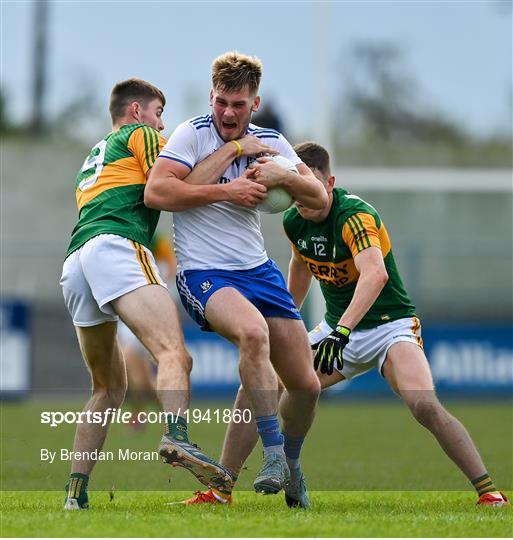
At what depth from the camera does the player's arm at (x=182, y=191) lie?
20.0 feet

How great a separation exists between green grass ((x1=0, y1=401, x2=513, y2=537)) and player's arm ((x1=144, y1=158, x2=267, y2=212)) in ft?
5.32

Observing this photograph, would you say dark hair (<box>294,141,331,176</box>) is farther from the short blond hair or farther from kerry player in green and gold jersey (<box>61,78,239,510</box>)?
kerry player in green and gold jersey (<box>61,78,239,510</box>)

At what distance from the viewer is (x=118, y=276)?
19.9 feet

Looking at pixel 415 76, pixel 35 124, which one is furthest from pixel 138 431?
pixel 35 124

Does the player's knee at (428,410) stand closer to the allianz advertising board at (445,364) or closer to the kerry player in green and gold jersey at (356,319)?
the kerry player in green and gold jersey at (356,319)

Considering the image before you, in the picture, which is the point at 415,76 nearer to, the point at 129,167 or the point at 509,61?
the point at 509,61

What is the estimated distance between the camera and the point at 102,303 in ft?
19.9

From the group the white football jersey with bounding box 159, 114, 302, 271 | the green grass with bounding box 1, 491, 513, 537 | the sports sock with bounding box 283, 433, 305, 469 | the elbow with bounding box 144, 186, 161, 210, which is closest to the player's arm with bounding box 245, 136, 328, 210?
the white football jersey with bounding box 159, 114, 302, 271

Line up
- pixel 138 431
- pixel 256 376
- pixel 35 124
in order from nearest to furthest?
pixel 256 376, pixel 138 431, pixel 35 124

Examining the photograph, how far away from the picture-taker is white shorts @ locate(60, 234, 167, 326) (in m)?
6.08

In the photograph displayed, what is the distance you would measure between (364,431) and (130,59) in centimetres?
1262

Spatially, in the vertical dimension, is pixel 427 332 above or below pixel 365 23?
below

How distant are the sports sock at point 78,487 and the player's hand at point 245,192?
1.71 m

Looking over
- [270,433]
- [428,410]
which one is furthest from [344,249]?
[270,433]
